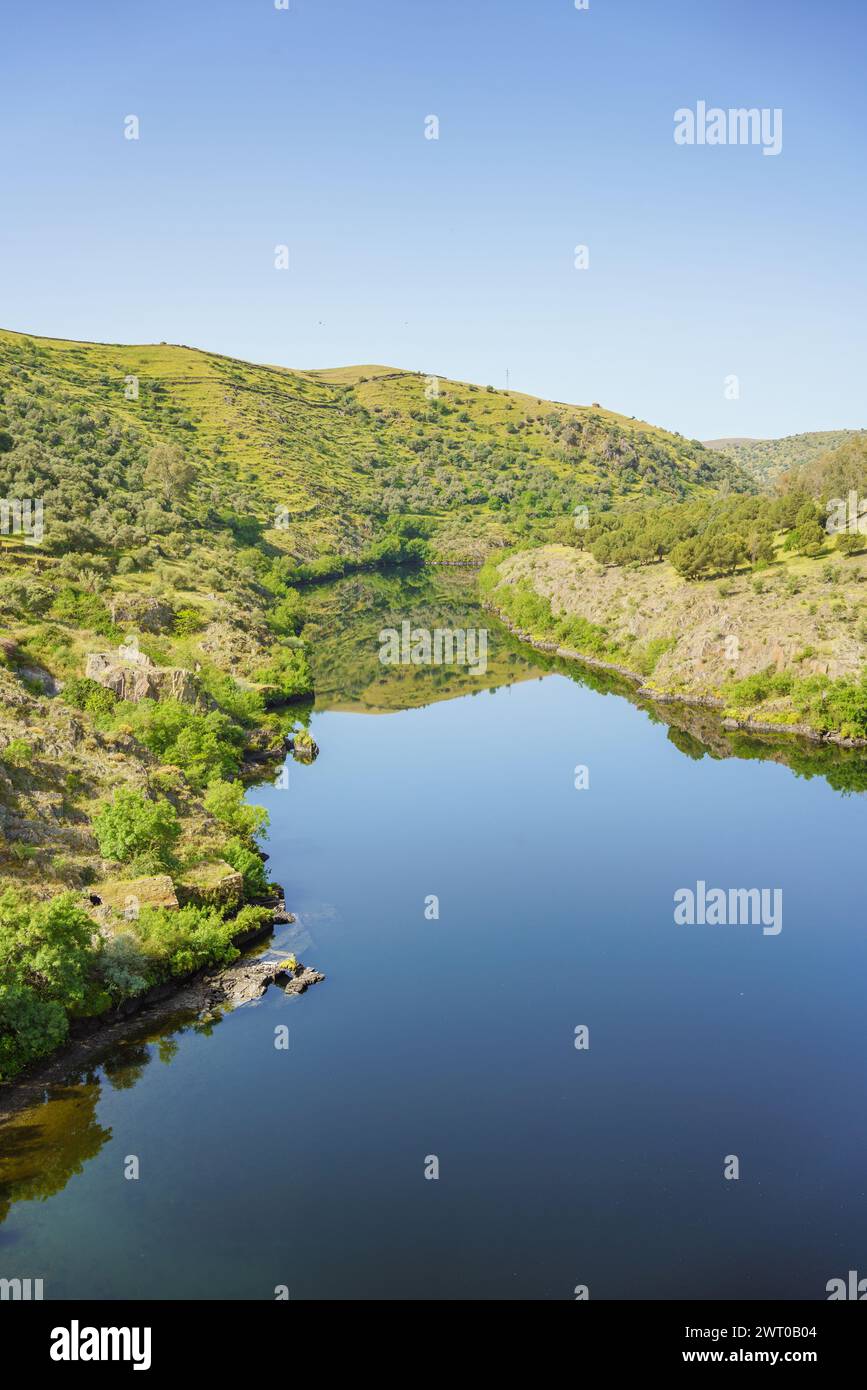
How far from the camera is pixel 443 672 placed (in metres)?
112

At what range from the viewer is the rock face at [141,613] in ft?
249

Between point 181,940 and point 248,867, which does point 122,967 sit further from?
point 248,867

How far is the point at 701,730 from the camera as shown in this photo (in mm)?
80375

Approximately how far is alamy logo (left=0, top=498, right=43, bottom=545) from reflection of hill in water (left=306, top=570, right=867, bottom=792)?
2817cm

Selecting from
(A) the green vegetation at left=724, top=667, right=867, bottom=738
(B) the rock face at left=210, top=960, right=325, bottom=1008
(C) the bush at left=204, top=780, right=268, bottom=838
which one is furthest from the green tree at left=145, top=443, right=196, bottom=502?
(B) the rock face at left=210, top=960, right=325, bottom=1008

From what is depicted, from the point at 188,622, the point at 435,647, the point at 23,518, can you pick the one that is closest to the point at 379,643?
the point at 435,647

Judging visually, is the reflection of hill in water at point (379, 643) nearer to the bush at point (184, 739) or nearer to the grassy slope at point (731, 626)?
the grassy slope at point (731, 626)

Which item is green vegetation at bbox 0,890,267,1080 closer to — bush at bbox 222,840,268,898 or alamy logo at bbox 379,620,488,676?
bush at bbox 222,840,268,898

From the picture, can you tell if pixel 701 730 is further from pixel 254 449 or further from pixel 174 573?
pixel 254 449

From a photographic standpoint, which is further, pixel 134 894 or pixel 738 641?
pixel 738 641

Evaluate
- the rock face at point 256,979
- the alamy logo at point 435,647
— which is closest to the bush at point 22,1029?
the rock face at point 256,979
